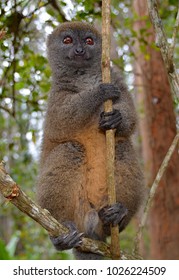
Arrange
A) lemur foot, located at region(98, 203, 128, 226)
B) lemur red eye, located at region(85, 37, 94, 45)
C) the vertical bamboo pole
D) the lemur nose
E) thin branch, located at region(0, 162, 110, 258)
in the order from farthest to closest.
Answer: lemur red eye, located at region(85, 37, 94, 45)
the lemur nose
lemur foot, located at region(98, 203, 128, 226)
the vertical bamboo pole
thin branch, located at region(0, 162, 110, 258)

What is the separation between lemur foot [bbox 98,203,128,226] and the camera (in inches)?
152

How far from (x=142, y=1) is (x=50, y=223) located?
557 cm

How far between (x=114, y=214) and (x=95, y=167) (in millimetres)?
504

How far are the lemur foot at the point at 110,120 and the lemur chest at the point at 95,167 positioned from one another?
260mm

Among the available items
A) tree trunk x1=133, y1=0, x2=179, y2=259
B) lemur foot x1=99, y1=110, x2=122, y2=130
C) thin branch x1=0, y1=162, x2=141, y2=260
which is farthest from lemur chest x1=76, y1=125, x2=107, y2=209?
tree trunk x1=133, y1=0, x2=179, y2=259

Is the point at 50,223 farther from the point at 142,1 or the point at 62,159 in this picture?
the point at 142,1

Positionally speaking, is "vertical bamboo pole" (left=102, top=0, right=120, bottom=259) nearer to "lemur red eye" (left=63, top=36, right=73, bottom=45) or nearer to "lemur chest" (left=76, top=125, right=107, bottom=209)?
"lemur chest" (left=76, top=125, right=107, bottom=209)

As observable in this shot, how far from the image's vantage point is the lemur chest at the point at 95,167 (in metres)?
4.17

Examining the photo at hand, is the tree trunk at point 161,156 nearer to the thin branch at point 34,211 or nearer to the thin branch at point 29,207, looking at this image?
the thin branch at point 34,211

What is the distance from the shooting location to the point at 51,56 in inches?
195

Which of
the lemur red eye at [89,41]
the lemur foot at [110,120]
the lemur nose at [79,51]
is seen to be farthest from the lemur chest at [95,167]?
the lemur red eye at [89,41]

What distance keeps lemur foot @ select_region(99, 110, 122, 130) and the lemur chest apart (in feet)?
0.85

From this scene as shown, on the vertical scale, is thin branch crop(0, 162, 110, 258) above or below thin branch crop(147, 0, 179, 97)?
below

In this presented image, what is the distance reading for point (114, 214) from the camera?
12.7 feet
